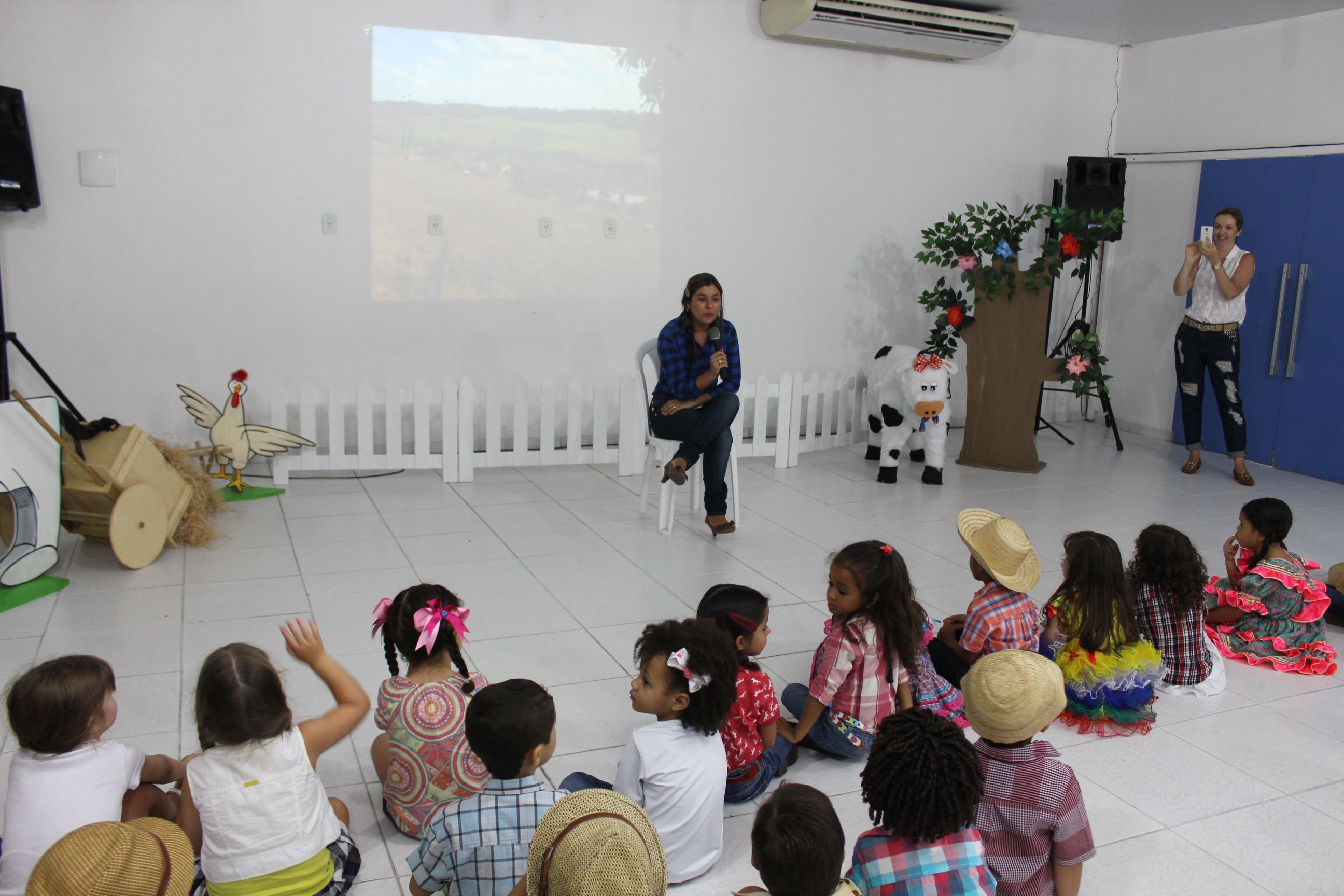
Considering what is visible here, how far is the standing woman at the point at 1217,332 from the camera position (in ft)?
19.2

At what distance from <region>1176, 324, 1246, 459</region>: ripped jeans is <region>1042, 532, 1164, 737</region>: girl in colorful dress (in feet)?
11.5

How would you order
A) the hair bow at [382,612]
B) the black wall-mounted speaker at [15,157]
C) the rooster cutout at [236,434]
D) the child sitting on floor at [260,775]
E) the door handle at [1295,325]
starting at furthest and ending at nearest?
1. the door handle at [1295,325]
2. the rooster cutout at [236,434]
3. the black wall-mounted speaker at [15,157]
4. the hair bow at [382,612]
5. the child sitting on floor at [260,775]

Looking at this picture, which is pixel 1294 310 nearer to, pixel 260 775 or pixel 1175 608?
pixel 1175 608

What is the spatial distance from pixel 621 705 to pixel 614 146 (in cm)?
385

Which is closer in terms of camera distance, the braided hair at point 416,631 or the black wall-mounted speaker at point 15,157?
the braided hair at point 416,631

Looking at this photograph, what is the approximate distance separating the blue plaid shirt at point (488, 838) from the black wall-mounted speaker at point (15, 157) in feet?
13.6

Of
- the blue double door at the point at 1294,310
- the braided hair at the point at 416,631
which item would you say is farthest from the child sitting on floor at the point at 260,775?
the blue double door at the point at 1294,310

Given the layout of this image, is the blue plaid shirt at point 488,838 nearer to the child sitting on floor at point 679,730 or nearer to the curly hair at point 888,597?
the child sitting on floor at point 679,730

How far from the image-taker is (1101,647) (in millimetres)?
2930

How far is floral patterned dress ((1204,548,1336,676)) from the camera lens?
344 cm

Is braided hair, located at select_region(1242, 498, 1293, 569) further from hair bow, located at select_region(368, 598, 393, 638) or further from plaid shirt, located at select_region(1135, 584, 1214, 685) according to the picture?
hair bow, located at select_region(368, 598, 393, 638)

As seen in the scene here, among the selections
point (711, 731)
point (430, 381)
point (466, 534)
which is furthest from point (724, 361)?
point (711, 731)

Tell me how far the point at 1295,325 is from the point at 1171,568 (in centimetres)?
397

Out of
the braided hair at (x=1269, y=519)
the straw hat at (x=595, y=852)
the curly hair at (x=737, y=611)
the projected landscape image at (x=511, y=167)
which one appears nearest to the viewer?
the straw hat at (x=595, y=852)
